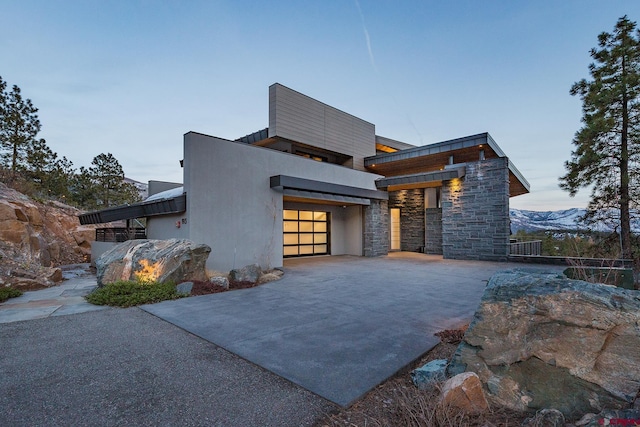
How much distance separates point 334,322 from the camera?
4582 mm

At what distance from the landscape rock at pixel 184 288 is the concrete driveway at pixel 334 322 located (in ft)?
1.33

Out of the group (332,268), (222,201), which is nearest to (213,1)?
(222,201)

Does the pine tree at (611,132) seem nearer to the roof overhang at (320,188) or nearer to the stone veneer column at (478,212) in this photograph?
the stone veneer column at (478,212)

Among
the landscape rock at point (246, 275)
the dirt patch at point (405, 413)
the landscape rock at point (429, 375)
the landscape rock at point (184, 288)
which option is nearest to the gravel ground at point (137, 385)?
the dirt patch at point (405, 413)

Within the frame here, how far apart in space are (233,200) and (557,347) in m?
8.92

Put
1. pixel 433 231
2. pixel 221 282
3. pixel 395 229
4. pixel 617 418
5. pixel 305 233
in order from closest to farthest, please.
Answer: pixel 617 418 < pixel 221 282 < pixel 305 233 < pixel 433 231 < pixel 395 229

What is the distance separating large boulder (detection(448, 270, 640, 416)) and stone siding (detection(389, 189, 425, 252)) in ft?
48.2

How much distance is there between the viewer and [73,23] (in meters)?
10.7

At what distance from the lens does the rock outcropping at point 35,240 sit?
7.61 m

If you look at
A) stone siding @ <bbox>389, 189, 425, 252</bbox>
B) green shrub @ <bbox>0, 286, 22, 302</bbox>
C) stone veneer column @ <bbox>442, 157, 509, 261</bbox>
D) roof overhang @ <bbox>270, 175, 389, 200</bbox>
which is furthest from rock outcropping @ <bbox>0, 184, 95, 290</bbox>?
stone siding @ <bbox>389, 189, 425, 252</bbox>

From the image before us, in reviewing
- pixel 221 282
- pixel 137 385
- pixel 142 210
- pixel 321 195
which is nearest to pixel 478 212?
pixel 321 195

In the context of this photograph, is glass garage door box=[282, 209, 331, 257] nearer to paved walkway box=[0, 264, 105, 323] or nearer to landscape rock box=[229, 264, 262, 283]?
landscape rock box=[229, 264, 262, 283]

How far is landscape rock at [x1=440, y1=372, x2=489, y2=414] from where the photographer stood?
204 cm

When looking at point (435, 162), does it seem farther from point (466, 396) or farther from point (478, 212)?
point (466, 396)
